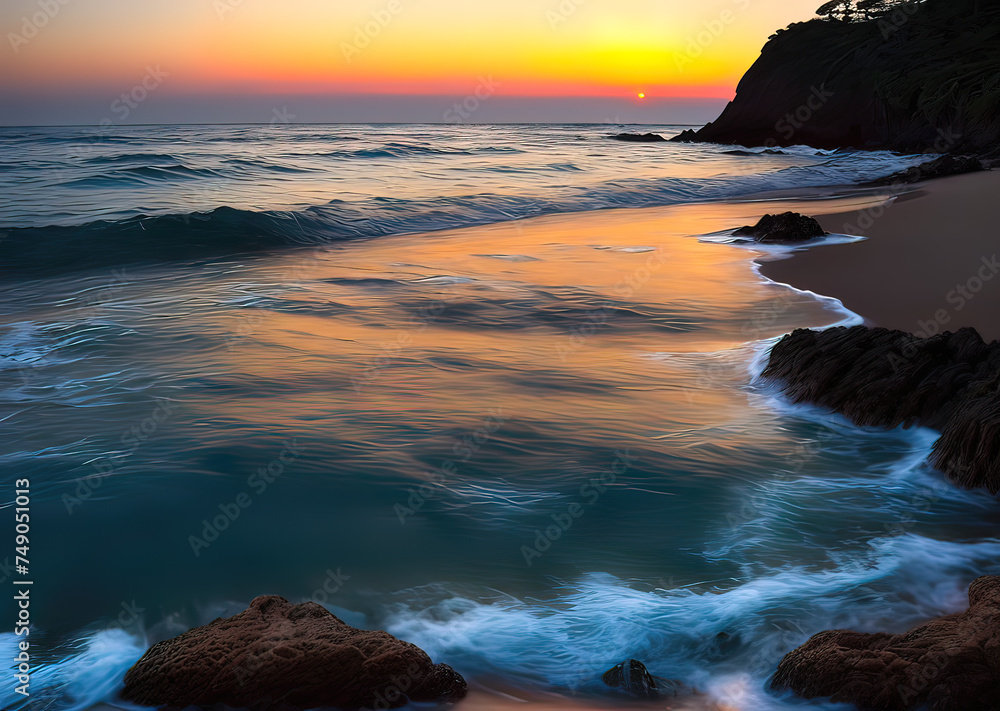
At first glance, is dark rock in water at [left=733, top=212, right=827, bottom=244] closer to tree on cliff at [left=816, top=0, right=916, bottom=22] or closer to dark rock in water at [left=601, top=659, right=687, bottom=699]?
dark rock in water at [left=601, top=659, right=687, bottom=699]

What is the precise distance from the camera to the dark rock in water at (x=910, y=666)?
85.6 inches

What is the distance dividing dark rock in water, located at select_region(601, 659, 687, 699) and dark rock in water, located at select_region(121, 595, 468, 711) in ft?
1.63

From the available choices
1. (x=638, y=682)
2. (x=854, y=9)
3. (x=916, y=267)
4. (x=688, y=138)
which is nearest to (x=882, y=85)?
(x=854, y=9)

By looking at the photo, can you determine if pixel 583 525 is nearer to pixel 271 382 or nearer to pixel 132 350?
pixel 271 382

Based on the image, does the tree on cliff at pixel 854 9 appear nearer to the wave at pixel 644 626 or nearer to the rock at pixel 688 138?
the rock at pixel 688 138

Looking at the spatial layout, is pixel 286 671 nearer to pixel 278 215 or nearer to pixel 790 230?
pixel 790 230

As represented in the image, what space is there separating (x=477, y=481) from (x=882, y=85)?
44.3 m

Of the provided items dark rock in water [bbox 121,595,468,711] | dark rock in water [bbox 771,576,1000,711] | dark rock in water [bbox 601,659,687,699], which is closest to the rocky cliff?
dark rock in water [bbox 771,576,1000,711]

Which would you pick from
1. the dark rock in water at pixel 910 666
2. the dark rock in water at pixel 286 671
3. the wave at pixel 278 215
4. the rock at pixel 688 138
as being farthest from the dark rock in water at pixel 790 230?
the rock at pixel 688 138

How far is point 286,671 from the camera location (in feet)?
7.47

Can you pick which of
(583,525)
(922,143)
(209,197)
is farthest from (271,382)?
(922,143)

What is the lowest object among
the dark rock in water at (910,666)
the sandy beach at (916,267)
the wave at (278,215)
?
the dark rock in water at (910,666)

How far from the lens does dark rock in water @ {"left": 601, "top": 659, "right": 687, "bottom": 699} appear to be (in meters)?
2.38

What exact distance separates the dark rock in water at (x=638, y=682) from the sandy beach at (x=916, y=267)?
4.29 metres
